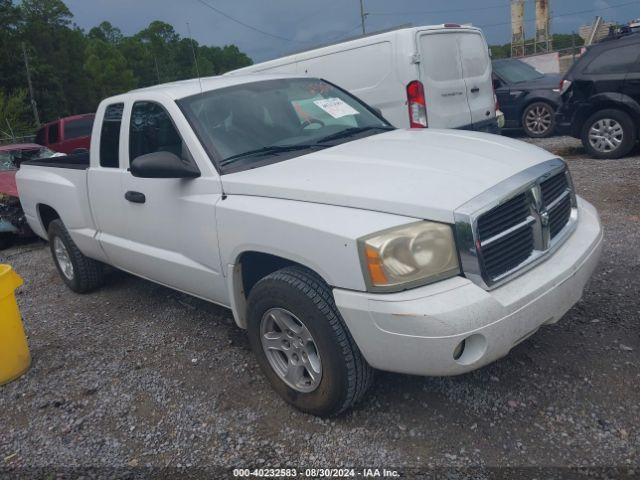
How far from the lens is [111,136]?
4.62 meters

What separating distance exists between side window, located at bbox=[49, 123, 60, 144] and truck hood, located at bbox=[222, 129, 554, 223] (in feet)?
47.5

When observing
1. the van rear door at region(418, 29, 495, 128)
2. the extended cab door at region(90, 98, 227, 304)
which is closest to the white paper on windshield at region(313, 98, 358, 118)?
the extended cab door at region(90, 98, 227, 304)

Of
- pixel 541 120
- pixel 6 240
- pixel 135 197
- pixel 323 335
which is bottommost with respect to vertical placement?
pixel 6 240

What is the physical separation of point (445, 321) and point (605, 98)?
7.30m

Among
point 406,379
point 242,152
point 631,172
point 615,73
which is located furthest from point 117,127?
point 615,73

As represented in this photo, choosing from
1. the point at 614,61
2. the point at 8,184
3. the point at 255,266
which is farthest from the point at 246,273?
the point at 614,61

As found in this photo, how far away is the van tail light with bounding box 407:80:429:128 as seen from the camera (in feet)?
23.6

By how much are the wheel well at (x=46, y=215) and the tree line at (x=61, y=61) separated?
2539 centimetres

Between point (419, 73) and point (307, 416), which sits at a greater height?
point (419, 73)

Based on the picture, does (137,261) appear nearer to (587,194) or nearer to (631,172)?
(587,194)

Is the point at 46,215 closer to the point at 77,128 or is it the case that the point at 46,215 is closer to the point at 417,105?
the point at 417,105

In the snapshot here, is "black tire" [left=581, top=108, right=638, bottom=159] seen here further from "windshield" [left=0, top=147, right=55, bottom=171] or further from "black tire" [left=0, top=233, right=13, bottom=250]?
"windshield" [left=0, top=147, right=55, bottom=171]

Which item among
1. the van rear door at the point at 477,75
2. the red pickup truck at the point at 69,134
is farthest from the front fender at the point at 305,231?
the red pickup truck at the point at 69,134

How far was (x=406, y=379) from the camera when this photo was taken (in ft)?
11.2
